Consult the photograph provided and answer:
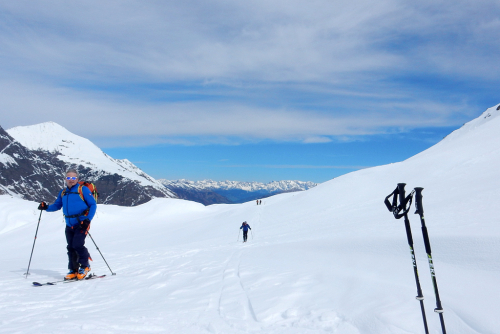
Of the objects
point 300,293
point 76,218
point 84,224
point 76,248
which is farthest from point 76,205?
point 300,293

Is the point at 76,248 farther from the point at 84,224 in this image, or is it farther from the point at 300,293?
the point at 300,293

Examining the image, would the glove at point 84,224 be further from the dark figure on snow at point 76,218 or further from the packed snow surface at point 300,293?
the packed snow surface at point 300,293

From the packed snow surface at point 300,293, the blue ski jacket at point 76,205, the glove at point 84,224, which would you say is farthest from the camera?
the blue ski jacket at point 76,205

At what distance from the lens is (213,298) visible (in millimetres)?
5422

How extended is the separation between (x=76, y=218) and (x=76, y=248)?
75 centimetres

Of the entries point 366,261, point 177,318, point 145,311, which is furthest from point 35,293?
point 366,261

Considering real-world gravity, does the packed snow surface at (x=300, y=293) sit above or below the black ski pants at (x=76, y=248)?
below

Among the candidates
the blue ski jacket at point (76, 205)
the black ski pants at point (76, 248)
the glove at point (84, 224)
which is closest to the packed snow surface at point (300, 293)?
the black ski pants at point (76, 248)

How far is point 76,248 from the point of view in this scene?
7.55 meters

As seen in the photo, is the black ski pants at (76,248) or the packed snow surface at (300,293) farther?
the black ski pants at (76,248)

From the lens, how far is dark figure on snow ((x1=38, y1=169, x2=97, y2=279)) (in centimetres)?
752

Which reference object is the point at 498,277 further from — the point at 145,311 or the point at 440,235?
the point at 145,311

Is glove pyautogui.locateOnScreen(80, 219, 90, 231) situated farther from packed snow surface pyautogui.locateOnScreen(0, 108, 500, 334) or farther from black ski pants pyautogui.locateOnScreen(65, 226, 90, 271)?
packed snow surface pyautogui.locateOnScreen(0, 108, 500, 334)

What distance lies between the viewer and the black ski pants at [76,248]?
7500 millimetres
